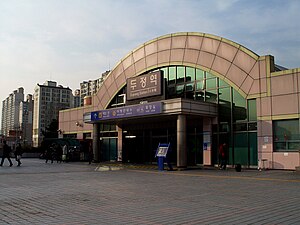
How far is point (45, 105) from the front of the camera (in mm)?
111062

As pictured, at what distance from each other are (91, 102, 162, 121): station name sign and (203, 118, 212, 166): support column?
4.16 m

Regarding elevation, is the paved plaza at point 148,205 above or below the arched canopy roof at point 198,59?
below

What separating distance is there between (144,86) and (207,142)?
23.5ft

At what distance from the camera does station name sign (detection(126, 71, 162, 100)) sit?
28484 mm

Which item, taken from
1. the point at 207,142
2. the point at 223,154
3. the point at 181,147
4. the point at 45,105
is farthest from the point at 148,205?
the point at 45,105

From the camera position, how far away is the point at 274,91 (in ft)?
76.7

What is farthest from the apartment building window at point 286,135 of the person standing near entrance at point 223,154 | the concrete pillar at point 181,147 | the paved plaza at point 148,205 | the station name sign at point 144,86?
the paved plaza at point 148,205

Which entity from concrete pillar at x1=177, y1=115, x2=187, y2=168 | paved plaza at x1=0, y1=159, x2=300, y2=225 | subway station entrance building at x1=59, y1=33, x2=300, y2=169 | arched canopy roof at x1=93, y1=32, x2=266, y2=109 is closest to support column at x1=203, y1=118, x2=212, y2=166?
subway station entrance building at x1=59, y1=33, x2=300, y2=169

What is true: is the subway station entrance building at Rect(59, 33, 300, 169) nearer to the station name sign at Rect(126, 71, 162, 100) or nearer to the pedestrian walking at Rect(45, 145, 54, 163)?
the station name sign at Rect(126, 71, 162, 100)

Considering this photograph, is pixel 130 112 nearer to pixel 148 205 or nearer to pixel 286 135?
pixel 286 135

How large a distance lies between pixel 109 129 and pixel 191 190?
24.6 meters

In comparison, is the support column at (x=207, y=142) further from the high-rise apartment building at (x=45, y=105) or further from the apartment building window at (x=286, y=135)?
the high-rise apartment building at (x=45, y=105)

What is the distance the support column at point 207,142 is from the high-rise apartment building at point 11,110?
109990 millimetres

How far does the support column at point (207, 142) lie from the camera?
26.4 m
